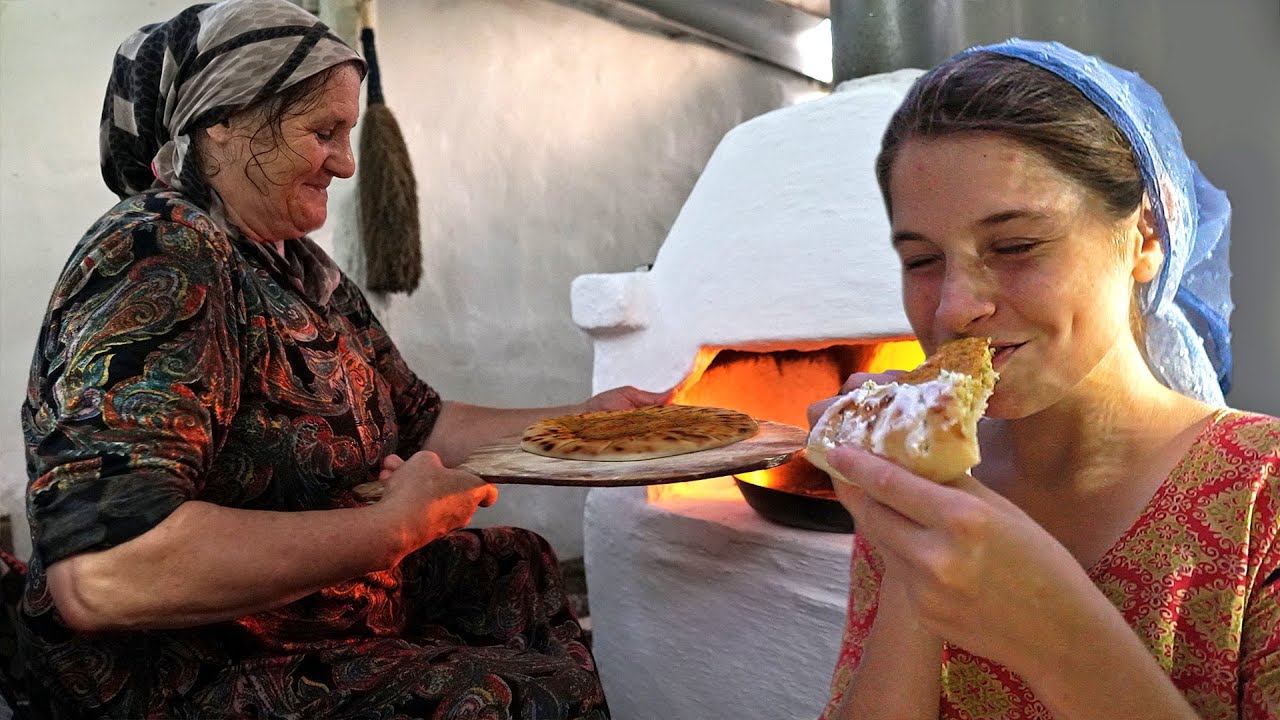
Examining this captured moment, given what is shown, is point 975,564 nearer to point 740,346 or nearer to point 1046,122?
point 1046,122

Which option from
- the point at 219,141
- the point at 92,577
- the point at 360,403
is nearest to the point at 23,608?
the point at 92,577

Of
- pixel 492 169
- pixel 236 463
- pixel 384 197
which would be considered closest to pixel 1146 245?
pixel 236 463

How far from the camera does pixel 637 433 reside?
71.8 inches

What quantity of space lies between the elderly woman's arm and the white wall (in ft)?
5.77

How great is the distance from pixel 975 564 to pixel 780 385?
2.18 meters

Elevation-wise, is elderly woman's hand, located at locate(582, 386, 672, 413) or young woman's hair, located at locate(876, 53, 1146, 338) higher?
young woman's hair, located at locate(876, 53, 1146, 338)

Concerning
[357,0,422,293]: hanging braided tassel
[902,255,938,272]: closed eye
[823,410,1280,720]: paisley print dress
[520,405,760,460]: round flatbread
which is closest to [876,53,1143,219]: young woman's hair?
[902,255,938,272]: closed eye

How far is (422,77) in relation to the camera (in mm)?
3557

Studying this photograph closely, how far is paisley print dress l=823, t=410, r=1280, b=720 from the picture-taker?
864 mm

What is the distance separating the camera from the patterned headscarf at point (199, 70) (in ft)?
5.09

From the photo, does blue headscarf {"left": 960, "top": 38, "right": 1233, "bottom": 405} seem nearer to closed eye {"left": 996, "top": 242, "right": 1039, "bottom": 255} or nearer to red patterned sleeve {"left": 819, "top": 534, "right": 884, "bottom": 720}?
closed eye {"left": 996, "top": 242, "right": 1039, "bottom": 255}

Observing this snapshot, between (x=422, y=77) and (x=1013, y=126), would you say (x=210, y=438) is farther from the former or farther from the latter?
(x=422, y=77)

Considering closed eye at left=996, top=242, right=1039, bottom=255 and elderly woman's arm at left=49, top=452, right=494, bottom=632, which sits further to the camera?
elderly woman's arm at left=49, top=452, right=494, bottom=632

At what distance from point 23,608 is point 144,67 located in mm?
885
